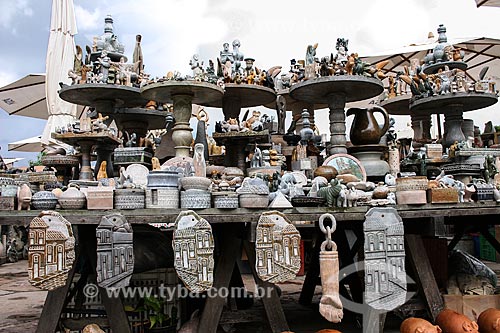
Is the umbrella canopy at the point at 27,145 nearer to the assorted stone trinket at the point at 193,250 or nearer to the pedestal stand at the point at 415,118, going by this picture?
the pedestal stand at the point at 415,118

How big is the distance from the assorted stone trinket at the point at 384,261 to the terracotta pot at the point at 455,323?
63 cm

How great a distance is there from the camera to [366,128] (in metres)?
5.41

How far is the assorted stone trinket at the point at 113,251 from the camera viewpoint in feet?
10.4

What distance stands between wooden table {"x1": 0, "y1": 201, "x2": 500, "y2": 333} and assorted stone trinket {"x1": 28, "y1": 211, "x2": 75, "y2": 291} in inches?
6.3

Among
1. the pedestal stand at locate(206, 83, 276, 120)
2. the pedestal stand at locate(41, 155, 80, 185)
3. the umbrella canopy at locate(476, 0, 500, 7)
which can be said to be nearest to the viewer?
the pedestal stand at locate(206, 83, 276, 120)

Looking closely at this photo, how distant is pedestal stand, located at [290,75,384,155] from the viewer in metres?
5.25

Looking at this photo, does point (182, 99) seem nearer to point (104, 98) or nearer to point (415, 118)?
point (104, 98)

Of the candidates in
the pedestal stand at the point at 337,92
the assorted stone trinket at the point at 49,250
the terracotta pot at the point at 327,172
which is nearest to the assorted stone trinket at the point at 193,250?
the assorted stone trinket at the point at 49,250

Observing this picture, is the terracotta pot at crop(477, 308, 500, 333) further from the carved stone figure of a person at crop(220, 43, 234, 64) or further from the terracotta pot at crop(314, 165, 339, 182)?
the carved stone figure of a person at crop(220, 43, 234, 64)

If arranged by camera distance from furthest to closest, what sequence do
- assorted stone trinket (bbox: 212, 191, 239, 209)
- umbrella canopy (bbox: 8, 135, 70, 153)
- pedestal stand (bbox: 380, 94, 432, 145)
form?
umbrella canopy (bbox: 8, 135, 70, 153) → pedestal stand (bbox: 380, 94, 432, 145) → assorted stone trinket (bbox: 212, 191, 239, 209)

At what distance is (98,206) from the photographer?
3379 millimetres

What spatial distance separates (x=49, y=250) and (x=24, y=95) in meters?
10.6

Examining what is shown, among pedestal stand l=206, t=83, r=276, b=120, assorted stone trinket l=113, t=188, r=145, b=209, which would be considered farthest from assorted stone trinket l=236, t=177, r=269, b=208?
pedestal stand l=206, t=83, r=276, b=120

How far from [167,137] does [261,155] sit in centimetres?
189
